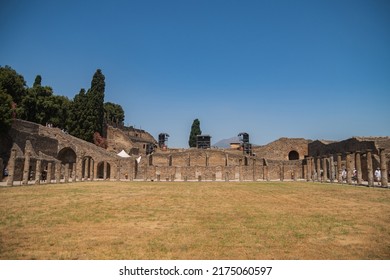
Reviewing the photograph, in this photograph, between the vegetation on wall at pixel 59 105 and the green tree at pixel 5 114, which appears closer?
the green tree at pixel 5 114

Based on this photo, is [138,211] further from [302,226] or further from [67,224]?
[302,226]

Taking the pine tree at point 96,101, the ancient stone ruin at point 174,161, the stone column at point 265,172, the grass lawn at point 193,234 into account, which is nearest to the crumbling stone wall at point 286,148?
the ancient stone ruin at point 174,161

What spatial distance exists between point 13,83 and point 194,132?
3661 cm

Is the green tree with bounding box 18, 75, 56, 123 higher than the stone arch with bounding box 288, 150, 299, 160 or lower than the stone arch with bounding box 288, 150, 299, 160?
higher

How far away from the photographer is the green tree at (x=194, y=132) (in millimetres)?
65306

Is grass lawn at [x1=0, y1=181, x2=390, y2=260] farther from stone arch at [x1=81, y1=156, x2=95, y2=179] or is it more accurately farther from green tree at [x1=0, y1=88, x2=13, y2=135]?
stone arch at [x1=81, y1=156, x2=95, y2=179]

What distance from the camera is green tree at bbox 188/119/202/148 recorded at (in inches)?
2571

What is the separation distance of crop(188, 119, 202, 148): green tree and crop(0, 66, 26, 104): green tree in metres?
34.4

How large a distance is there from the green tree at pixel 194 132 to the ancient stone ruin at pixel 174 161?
562 inches

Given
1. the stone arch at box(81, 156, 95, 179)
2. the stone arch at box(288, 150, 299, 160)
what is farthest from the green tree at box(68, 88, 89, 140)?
the stone arch at box(288, 150, 299, 160)

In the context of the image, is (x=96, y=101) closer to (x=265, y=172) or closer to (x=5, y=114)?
(x=5, y=114)

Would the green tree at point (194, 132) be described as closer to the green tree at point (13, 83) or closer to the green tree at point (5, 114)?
the green tree at point (13, 83)
